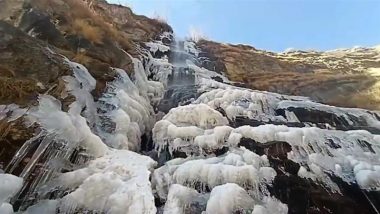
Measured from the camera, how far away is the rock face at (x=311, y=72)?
1165 centimetres

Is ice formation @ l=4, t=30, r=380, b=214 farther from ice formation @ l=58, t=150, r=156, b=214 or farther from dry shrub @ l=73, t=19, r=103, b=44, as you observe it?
dry shrub @ l=73, t=19, r=103, b=44

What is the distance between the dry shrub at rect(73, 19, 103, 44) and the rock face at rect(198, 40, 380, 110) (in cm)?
478

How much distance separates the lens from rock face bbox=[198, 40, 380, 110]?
1165cm

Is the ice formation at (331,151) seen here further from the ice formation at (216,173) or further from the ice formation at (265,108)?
the ice formation at (265,108)

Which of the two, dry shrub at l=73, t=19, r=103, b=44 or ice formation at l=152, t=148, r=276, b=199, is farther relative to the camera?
dry shrub at l=73, t=19, r=103, b=44

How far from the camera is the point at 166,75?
38.9ft

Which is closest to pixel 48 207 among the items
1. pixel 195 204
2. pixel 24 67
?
pixel 195 204

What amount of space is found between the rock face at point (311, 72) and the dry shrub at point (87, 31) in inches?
188

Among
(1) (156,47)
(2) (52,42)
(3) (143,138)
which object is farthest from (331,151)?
(1) (156,47)

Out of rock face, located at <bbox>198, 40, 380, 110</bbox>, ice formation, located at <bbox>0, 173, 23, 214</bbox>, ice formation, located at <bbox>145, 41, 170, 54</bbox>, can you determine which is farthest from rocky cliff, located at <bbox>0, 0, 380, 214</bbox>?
ice formation, located at <bbox>145, 41, 170, 54</bbox>

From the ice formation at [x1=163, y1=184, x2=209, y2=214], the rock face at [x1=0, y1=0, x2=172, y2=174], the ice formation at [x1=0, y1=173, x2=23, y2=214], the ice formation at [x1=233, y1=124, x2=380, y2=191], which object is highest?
the rock face at [x1=0, y1=0, x2=172, y2=174]

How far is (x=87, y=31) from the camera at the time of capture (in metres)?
10.1

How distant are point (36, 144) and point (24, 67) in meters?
2.05

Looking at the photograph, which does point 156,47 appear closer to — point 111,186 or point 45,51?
point 45,51
